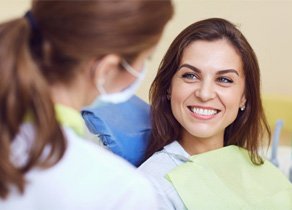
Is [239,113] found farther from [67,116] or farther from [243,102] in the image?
[67,116]

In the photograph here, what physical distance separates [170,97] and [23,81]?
0.81 metres

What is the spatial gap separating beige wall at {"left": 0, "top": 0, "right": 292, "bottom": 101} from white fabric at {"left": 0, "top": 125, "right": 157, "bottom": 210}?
1.37m

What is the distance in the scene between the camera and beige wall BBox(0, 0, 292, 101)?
208 centimetres

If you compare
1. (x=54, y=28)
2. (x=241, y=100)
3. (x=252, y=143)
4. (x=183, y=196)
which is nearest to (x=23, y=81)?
(x=54, y=28)

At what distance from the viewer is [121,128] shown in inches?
57.0

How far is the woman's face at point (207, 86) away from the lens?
128 centimetres

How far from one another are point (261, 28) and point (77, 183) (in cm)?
168

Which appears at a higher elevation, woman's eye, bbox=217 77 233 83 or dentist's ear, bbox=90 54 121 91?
dentist's ear, bbox=90 54 121 91

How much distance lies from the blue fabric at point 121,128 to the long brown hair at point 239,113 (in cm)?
4

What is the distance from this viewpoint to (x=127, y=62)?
73cm

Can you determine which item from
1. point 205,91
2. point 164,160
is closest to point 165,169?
point 164,160

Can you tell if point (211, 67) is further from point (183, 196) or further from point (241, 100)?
point (183, 196)

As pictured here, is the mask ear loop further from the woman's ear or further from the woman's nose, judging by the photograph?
the woman's ear

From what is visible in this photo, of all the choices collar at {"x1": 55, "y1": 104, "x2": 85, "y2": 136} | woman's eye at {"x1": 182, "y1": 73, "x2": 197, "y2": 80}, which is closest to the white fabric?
collar at {"x1": 55, "y1": 104, "x2": 85, "y2": 136}
